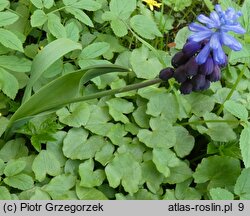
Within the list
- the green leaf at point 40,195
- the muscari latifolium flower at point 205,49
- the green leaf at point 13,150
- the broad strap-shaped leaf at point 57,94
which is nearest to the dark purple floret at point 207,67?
the muscari latifolium flower at point 205,49

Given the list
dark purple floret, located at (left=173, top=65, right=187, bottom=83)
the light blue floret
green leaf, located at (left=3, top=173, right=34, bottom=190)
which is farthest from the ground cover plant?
the light blue floret

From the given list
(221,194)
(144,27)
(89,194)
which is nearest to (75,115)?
(89,194)

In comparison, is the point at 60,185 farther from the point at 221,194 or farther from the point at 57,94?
the point at 221,194

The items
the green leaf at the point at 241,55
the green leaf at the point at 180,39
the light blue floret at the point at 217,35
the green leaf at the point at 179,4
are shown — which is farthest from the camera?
the green leaf at the point at 179,4

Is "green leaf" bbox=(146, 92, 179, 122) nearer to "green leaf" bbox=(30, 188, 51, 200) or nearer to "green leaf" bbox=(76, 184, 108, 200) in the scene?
"green leaf" bbox=(76, 184, 108, 200)

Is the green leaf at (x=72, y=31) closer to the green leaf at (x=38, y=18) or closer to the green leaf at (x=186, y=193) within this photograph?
the green leaf at (x=38, y=18)

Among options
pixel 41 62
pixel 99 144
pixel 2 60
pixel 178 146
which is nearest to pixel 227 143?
pixel 178 146

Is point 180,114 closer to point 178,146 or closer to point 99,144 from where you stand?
point 178,146
